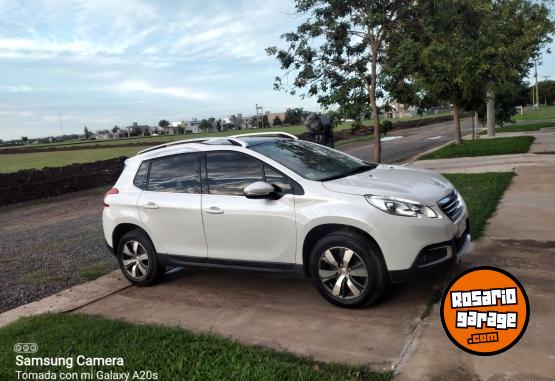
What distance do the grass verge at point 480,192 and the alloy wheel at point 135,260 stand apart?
13.7 ft

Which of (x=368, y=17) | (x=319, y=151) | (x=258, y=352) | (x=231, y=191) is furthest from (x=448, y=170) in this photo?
(x=258, y=352)

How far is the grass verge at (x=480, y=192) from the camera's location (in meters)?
7.46

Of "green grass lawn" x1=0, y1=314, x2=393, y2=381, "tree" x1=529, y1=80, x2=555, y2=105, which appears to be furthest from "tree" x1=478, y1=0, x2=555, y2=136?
"tree" x1=529, y1=80, x2=555, y2=105

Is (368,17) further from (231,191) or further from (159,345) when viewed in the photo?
(159,345)

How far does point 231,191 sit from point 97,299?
198cm

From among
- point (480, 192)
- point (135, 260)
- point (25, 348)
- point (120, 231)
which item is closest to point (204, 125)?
point (480, 192)

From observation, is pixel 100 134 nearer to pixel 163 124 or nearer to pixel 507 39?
pixel 163 124

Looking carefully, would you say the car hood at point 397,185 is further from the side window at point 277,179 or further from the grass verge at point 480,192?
the grass verge at point 480,192

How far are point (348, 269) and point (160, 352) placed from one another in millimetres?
1757

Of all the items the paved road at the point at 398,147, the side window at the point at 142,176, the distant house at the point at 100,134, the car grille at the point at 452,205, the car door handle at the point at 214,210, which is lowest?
the paved road at the point at 398,147

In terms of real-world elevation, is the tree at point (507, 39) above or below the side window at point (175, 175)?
above

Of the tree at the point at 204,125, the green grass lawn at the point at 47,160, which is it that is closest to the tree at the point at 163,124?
the tree at the point at 204,125

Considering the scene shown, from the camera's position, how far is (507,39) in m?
19.4

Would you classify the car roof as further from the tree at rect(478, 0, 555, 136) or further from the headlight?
the tree at rect(478, 0, 555, 136)
